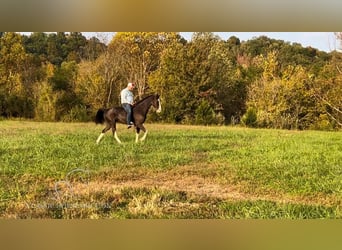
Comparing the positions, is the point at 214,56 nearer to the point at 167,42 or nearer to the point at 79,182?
the point at 167,42

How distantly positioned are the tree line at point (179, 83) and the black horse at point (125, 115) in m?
0.06

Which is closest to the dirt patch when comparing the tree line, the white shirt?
the tree line

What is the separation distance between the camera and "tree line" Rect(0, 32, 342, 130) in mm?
4539

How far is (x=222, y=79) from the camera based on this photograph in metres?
4.60

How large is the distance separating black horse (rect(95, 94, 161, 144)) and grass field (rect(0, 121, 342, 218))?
0.22 feet

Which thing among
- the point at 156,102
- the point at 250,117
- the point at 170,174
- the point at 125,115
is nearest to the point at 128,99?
the point at 125,115

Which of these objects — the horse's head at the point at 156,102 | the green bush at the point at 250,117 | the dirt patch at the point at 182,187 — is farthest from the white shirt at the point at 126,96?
the green bush at the point at 250,117

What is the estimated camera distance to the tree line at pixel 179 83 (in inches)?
179

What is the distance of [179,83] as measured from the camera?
4.62 metres

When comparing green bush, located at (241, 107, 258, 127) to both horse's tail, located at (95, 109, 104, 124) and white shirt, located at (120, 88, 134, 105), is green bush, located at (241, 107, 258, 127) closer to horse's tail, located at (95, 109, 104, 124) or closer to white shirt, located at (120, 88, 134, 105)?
white shirt, located at (120, 88, 134, 105)

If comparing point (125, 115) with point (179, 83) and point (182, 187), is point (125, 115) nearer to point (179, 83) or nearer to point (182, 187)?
point (179, 83)

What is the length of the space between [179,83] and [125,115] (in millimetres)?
529

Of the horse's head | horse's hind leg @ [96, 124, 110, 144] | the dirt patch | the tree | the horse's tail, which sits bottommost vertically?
the dirt patch
